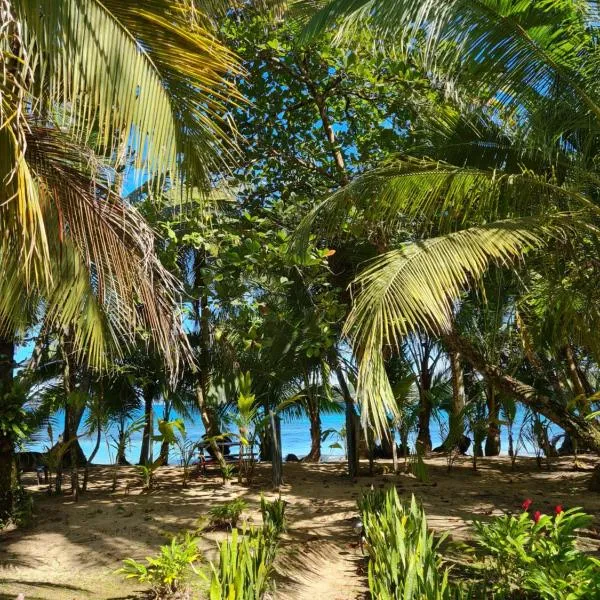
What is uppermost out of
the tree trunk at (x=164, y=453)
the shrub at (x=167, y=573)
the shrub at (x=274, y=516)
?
the tree trunk at (x=164, y=453)

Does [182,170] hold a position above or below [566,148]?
below

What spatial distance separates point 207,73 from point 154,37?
0.30 metres

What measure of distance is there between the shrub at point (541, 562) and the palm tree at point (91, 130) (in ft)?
8.48

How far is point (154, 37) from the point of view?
3113 mm

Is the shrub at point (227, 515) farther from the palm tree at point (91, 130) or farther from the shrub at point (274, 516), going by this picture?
the palm tree at point (91, 130)

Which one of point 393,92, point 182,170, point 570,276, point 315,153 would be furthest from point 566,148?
point 182,170

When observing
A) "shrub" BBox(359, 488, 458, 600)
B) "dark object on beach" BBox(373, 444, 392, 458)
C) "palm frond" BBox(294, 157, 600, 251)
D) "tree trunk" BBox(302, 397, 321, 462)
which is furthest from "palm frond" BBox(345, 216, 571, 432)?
"dark object on beach" BBox(373, 444, 392, 458)

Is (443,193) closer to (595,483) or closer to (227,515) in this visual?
(227,515)

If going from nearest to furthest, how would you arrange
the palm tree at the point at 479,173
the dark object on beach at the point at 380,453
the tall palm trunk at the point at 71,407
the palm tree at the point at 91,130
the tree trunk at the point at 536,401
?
the palm tree at the point at 91,130, the palm tree at the point at 479,173, the tree trunk at the point at 536,401, the tall palm trunk at the point at 71,407, the dark object on beach at the point at 380,453

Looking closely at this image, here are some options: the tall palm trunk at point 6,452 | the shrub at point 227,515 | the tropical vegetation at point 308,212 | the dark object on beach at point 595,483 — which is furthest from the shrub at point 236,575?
the dark object on beach at point 595,483

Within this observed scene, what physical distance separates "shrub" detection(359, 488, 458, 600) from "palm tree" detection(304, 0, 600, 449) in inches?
29.4

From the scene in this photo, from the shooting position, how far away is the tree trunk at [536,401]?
7215 mm

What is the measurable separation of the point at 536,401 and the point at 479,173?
3.53 m

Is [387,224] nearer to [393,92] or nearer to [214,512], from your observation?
[393,92]
